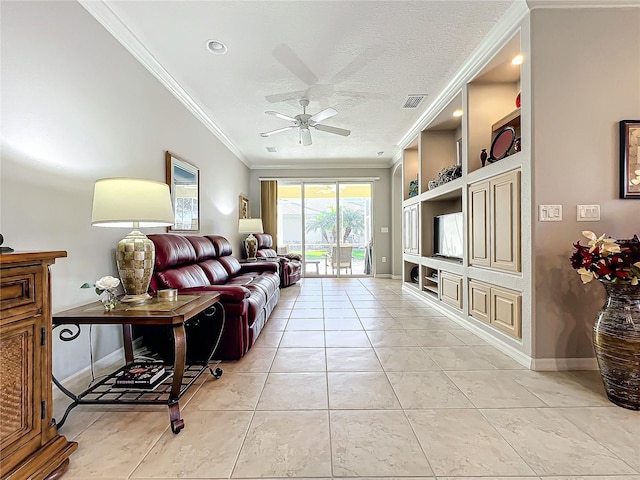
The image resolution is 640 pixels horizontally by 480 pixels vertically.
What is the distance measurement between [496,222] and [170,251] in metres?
3.12

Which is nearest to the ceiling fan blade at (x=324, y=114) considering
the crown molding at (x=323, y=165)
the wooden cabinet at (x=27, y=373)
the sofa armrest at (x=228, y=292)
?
the sofa armrest at (x=228, y=292)

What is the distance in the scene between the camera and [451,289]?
3.96 meters

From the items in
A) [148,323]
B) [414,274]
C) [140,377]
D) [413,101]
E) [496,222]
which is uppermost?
[413,101]

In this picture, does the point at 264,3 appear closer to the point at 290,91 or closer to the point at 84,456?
the point at 290,91

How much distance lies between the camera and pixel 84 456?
4.82 ft

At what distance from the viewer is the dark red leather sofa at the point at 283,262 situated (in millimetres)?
6352

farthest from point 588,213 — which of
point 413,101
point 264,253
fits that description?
point 264,253

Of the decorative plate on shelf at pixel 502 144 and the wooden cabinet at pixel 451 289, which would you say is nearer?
the decorative plate on shelf at pixel 502 144

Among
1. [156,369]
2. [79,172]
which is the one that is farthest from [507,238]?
[79,172]

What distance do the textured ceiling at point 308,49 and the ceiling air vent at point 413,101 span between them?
0.10 meters

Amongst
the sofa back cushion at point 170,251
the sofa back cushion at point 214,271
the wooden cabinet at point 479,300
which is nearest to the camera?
the sofa back cushion at point 170,251

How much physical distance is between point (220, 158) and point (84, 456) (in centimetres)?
473

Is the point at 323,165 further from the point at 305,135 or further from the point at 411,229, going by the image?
the point at 305,135

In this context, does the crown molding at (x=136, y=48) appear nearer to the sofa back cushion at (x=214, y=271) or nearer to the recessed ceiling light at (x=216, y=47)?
the recessed ceiling light at (x=216, y=47)
